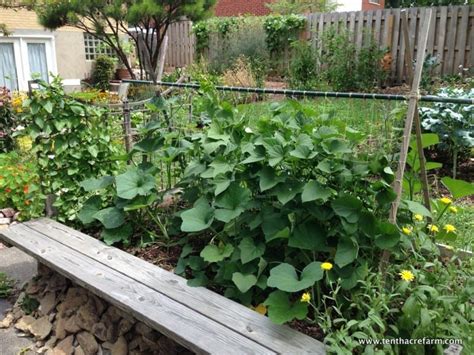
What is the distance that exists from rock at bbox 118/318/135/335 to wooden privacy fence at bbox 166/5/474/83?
7.67 meters

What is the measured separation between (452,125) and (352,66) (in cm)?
558

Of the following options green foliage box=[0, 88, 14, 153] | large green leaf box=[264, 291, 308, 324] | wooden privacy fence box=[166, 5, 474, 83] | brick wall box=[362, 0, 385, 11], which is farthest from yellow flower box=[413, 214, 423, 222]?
brick wall box=[362, 0, 385, 11]

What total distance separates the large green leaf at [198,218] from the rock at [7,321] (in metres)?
1.50

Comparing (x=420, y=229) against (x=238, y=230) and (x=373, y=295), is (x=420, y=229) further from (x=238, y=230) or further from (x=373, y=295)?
(x=238, y=230)

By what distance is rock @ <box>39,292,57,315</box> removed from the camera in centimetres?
287

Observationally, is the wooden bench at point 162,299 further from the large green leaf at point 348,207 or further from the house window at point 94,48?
the house window at point 94,48

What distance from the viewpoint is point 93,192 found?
129 inches

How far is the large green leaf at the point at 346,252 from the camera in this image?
1866mm

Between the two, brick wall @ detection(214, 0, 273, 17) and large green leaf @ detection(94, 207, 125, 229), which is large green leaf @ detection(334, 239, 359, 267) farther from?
brick wall @ detection(214, 0, 273, 17)

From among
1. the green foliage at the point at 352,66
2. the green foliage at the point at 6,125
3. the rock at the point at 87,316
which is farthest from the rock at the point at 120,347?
the green foliage at the point at 352,66

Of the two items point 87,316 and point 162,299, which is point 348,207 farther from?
point 87,316

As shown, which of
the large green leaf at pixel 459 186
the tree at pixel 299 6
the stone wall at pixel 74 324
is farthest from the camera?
the tree at pixel 299 6

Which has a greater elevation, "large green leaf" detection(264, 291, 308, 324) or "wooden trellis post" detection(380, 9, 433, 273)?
"wooden trellis post" detection(380, 9, 433, 273)

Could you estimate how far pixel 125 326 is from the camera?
2.45 metres
